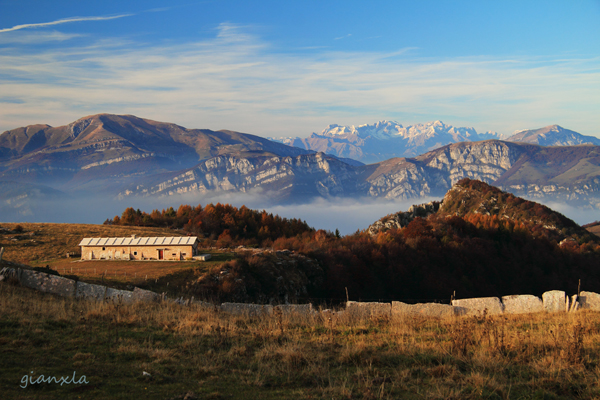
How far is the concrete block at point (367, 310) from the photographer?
47.6ft

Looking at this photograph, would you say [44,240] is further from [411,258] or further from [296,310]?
[411,258]

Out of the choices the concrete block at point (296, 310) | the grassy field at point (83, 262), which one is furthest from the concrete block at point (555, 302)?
the grassy field at point (83, 262)

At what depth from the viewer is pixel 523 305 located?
51.1ft

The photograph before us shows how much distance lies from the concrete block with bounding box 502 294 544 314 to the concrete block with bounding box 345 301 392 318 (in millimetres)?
4447

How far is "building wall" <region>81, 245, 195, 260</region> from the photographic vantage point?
148 feet

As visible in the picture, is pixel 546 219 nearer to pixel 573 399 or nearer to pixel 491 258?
pixel 491 258

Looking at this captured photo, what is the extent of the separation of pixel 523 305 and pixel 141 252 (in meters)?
39.1

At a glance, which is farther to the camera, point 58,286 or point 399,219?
point 399,219

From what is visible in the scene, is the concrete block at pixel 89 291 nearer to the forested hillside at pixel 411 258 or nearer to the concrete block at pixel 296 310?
the concrete block at pixel 296 310

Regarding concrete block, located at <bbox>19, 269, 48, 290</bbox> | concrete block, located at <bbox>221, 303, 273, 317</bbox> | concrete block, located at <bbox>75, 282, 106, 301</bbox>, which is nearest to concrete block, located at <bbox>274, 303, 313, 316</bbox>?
concrete block, located at <bbox>221, 303, 273, 317</bbox>

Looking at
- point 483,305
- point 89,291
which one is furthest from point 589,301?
point 89,291

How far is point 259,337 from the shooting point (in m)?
10.6

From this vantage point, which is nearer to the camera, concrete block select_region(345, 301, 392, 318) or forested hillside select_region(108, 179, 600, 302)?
concrete block select_region(345, 301, 392, 318)

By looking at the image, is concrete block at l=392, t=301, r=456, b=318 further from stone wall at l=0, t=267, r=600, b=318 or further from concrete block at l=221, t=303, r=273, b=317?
concrete block at l=221, t=303, r=273, b=317
